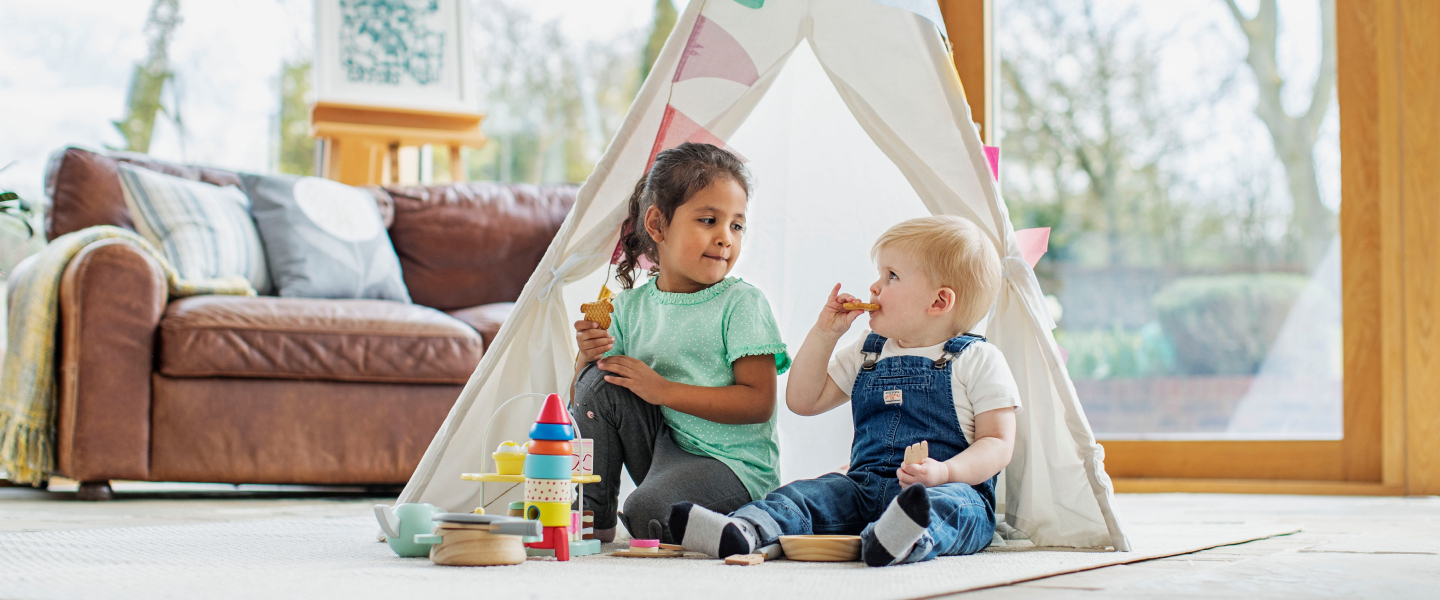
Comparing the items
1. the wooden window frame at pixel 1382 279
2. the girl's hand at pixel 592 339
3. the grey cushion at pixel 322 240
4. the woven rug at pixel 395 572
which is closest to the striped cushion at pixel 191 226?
the grey cushion at pixel 322 240

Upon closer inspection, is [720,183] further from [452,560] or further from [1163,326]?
[1163,326]

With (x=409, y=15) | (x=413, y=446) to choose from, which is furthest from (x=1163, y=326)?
(x=409, y=15)

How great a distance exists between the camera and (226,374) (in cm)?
212

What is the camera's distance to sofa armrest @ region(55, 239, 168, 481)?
6.63 feet

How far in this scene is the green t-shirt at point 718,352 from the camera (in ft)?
4.84

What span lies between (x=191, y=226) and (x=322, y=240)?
0.28 metres

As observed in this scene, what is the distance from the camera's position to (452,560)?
3.66ft

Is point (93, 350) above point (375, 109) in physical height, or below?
below

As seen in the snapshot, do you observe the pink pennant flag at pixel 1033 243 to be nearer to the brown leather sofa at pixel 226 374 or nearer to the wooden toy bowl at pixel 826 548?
the wooden toy bowl at pixel 826 548

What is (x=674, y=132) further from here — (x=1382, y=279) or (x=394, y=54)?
(x=394, y=54)

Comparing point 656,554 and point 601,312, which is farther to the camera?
point 601,312

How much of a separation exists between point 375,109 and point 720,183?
2051 millimetres

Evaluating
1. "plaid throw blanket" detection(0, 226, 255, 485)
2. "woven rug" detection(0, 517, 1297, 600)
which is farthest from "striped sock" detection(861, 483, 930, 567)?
"plaid throw blanket" detection(0, 226, 255, 485)

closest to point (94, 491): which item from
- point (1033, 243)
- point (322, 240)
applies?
point (322, 240)
